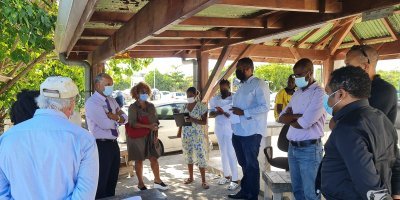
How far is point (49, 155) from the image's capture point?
197 centimetres

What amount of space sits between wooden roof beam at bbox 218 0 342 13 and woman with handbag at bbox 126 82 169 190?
9.52 feet

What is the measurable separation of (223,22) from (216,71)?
8.45ft

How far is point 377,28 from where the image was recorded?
7.82 metres

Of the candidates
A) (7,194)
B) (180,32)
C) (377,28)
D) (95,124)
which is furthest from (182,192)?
(377,28)

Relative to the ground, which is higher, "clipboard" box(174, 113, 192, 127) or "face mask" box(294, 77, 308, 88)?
"face mask" box(294, 77, 308, 88)

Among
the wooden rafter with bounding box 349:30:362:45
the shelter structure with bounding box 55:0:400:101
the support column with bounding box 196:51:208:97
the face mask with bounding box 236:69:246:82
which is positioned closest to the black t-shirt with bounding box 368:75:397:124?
the shelter structure with bounding box 55:0:400:101

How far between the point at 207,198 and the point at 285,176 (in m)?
1.63

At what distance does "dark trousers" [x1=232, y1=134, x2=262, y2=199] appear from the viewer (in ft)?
15.1

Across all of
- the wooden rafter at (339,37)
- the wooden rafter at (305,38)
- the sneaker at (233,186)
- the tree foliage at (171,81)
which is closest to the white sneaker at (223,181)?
the sneaker at (233,186)

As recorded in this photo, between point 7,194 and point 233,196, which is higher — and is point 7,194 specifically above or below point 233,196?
above

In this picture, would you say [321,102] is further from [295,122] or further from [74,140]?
[74,140]

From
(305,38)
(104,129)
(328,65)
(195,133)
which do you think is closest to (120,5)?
(104,129)

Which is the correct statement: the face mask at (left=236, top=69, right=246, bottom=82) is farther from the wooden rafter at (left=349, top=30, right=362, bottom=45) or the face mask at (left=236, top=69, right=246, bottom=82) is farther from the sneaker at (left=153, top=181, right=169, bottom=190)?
the wooden rafter at (left=349, top=30, right=362, bottom=45)

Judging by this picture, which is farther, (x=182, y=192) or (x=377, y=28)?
(x=377, y=28)
